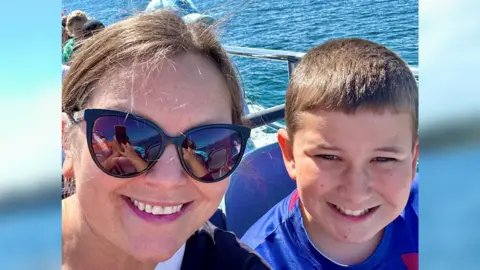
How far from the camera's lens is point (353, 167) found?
1188mm

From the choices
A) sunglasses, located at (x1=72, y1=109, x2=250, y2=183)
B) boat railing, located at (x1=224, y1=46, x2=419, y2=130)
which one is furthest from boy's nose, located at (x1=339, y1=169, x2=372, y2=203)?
sunglasses, located at (x1=72, y1=109, x2=250, y2=183)

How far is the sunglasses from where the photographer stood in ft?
3.40

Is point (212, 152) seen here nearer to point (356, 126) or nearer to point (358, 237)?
point (356, 126)

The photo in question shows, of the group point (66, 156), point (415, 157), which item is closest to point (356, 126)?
point (415, 157)

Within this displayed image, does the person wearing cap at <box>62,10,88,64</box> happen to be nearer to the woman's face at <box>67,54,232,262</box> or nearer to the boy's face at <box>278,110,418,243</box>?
the woman's face at <box>67,54,232,262</box>

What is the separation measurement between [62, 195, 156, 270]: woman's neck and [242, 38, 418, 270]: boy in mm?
364

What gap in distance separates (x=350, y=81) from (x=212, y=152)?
15.0 inches

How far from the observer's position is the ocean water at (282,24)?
3.88 feet

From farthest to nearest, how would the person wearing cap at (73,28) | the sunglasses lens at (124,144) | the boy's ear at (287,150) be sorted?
the boy's ear at (287,150)
the person wearing cap at (73,28)
the sunglasses lens at (124,144)

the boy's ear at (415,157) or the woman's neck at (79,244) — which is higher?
the boy's ear at (415,157)

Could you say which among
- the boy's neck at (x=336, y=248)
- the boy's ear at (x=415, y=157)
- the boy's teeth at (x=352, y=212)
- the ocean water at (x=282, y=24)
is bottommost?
the boy's neck at (x=336, y=248)

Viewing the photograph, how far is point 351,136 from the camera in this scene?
46.5 inches

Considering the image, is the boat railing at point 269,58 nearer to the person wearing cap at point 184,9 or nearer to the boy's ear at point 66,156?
the person wearing cap at point 184,9

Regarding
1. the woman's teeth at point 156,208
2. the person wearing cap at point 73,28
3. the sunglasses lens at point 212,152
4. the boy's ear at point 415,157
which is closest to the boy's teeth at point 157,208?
the woman's teeth at point 156,208
